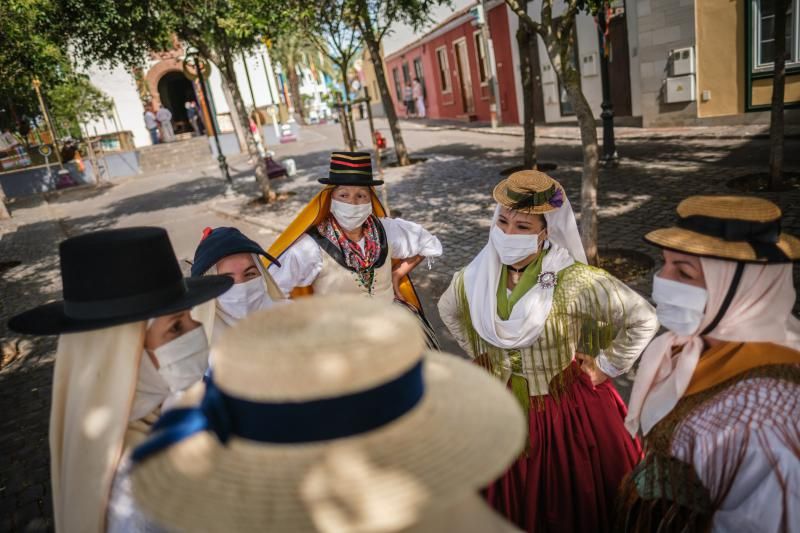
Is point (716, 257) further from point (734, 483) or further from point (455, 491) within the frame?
point (455, 491)

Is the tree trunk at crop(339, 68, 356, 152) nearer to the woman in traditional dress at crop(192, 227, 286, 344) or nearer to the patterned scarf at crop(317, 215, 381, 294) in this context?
the patterned scarf at crop(317, 215, 381, 294)

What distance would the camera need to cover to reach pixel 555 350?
8.55 feet

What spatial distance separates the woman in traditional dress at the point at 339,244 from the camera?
3.44m

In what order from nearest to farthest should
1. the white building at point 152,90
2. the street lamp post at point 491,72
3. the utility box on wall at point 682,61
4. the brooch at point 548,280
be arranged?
the brooch at point 548,280, the utility box on wall at point 682,61, the street lamp post at point 491,72, the white building at point 152,90

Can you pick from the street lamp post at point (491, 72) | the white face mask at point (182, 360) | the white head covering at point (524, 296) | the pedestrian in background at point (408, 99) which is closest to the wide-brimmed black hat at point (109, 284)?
the white face mask at point (182, 360)

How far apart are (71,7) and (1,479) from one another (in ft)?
31.7

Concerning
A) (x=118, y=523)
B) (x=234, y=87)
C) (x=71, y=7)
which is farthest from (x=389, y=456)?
(x=234, y=87)

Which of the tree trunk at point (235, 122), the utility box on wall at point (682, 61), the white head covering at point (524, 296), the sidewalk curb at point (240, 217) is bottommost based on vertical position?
the sidewalk curb at point (240, 217)

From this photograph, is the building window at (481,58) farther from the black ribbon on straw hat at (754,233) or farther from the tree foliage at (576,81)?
the black ribbon on straw hat at (754,233)

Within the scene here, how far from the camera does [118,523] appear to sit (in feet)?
5.20

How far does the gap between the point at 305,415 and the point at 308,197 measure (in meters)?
13.2

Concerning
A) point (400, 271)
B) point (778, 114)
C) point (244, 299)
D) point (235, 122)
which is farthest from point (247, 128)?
point (235, 122)

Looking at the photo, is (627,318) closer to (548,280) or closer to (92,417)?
(548,280)

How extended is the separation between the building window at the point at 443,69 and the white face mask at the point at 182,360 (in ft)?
96.4
